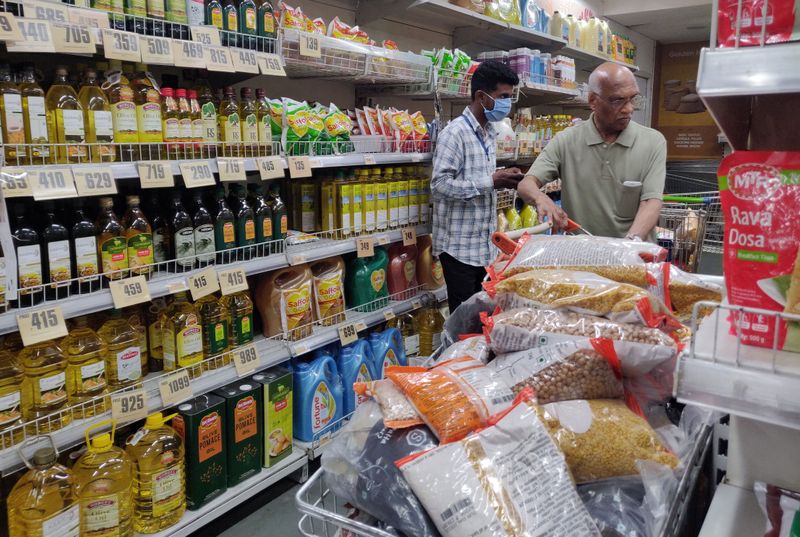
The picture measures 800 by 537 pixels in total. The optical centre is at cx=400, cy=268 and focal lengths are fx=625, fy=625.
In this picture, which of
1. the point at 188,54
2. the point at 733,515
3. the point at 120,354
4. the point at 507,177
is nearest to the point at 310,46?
the point at 188,54

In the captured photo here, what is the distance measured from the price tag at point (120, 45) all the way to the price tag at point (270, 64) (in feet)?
1.71

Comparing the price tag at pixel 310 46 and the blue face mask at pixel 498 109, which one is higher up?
the price tag at pixel 310 46

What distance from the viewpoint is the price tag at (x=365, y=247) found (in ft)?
10.2

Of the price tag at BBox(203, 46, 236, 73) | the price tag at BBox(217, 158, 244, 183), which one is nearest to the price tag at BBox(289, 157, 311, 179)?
the price tag at BBox(217, 158, 244, 183)

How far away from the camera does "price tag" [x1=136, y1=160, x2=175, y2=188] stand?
6.81 ft

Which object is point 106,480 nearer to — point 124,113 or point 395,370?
point 124,113

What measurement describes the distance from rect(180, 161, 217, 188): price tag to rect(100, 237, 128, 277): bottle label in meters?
0.30

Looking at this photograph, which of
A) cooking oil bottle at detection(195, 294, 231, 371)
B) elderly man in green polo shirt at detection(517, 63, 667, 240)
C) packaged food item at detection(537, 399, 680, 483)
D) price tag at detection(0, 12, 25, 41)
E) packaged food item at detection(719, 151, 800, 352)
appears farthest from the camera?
elderly man in green polo shirt at detection(517, 63, 667, 240)

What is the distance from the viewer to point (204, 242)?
7.99 feet

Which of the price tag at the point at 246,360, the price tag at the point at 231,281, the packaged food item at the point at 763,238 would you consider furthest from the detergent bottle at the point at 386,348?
the packaged food item at the point at 763,238

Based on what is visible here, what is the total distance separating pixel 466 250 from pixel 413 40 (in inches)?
67.5

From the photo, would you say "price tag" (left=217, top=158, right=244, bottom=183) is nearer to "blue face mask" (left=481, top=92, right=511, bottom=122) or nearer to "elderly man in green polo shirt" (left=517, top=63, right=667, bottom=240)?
"elderly man in green polo shirt" (left=517, top=63, right=667, bottom=240)

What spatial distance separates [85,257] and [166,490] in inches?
34.8

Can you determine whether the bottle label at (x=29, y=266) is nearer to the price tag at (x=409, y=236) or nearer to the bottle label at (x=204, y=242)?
the bottle label at (x=204, y=242)
